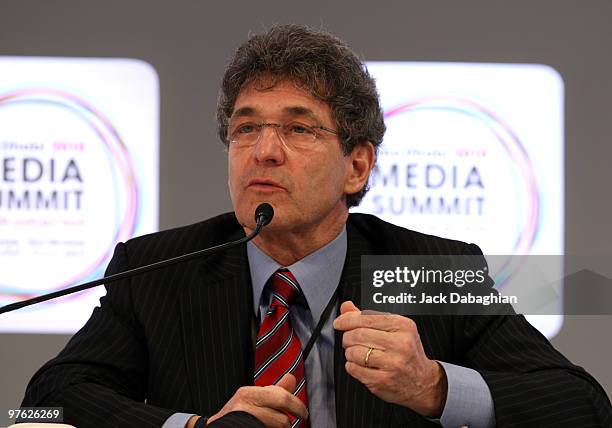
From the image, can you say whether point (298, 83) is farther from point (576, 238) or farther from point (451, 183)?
point (576, 238)

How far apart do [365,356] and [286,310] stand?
15.3 inches

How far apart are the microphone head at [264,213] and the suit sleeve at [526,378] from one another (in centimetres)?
51

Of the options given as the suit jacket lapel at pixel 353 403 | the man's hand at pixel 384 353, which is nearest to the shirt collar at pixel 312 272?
the suit jacket lapel at pixel 353 403

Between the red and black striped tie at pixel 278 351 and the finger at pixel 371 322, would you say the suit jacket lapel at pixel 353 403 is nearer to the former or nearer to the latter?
the red and black striped tie at pixel 278 351

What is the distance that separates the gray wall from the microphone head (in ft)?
4.86

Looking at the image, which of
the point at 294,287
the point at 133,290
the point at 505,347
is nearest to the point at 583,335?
the point at 505,347

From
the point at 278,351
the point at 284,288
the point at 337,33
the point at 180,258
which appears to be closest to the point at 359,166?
the point at 284,288

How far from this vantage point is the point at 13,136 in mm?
3262

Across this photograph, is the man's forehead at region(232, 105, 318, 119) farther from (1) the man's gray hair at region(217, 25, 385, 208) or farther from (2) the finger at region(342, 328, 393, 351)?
(2) the finger at region(342, 328, 393, 351)

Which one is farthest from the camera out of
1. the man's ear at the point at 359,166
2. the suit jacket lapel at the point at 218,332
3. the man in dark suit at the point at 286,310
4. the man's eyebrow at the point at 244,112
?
the man's ear at the point at 359,166

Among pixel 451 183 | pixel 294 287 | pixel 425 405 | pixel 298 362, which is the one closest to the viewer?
pixel 425 405

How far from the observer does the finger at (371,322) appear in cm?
158

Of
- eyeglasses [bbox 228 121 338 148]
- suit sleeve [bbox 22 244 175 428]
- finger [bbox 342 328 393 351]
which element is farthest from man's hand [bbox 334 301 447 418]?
eyeglasses [bbox 228 121 338 148]

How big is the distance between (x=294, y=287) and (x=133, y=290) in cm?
37
